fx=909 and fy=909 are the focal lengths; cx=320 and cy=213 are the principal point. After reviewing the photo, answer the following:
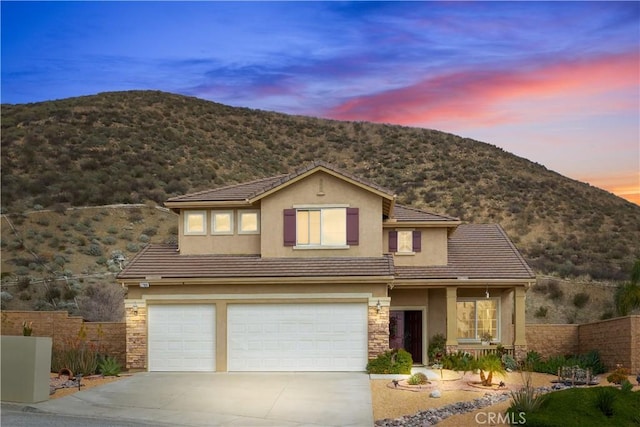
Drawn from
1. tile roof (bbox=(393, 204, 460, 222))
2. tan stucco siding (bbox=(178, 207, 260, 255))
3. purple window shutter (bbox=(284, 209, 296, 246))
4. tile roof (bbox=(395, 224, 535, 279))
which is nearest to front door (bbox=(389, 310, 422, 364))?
tile roof (bbox=(395, 224, 535, 279))

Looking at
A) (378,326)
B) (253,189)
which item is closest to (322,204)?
(253,189)

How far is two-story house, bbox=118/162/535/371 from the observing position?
28.5 metres

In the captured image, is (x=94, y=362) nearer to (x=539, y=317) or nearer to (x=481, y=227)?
(x=481, y=227)

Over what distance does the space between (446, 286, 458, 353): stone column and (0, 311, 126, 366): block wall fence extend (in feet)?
35.8

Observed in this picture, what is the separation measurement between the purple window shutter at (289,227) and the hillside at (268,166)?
80.7ft

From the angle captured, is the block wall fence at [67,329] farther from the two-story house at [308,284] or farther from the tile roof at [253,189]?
the tile roof at [253,189]

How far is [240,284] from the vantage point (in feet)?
94.4

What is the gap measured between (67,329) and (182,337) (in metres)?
4.44

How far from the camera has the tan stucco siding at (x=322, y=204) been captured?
29.7m

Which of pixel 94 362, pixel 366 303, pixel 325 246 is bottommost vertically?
pixel 94 362

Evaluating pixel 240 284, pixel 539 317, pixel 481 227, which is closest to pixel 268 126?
pixel 539 317

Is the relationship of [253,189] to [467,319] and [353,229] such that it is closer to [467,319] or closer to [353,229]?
[353,229]

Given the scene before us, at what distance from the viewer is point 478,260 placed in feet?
105

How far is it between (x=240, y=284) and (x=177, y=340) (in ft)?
8.87
